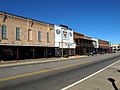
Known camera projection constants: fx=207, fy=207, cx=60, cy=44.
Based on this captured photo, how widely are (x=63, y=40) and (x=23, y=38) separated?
18.5 meters

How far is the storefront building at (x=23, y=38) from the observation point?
112 ft

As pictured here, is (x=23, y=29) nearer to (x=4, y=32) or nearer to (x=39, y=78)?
(x=4, y=32)

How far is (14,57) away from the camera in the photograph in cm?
3653

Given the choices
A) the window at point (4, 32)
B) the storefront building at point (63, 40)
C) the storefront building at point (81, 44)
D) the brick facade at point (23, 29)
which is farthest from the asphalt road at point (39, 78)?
the storefront building at point (81, 44)

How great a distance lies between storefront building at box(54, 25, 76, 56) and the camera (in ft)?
172

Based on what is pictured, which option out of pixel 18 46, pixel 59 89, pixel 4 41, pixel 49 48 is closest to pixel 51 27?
pixel 49 48

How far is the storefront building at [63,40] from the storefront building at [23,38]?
360 centimetres

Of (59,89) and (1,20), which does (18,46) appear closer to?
(1,20)

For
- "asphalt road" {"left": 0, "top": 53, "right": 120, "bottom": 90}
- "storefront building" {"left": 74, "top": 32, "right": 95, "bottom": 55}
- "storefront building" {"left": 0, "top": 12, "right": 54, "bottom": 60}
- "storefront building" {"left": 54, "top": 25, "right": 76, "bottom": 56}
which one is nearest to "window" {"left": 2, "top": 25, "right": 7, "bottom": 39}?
"storefront building" {"left": 0, "top": 12, "right": 54, "bottom": 60}

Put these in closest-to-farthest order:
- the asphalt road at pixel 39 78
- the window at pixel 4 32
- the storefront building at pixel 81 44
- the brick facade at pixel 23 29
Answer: the asphalt road at pixel 39 78, the window at pixel 4 32, the brick facade at pixel 23 29, the storefront building at pixel 81 44

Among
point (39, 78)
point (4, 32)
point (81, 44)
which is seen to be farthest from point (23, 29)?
point (81, 44)

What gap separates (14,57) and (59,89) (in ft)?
92.1

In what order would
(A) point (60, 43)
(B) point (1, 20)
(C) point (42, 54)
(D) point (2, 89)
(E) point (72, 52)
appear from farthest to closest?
(E) point (72, 52), (A) point (60, 43), (C) point (42, 54), (B) point (1, 20), (D) point (2, 89)

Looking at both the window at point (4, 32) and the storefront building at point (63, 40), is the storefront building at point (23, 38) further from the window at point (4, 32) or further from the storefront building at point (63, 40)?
the storefront building at point (63, 40)
